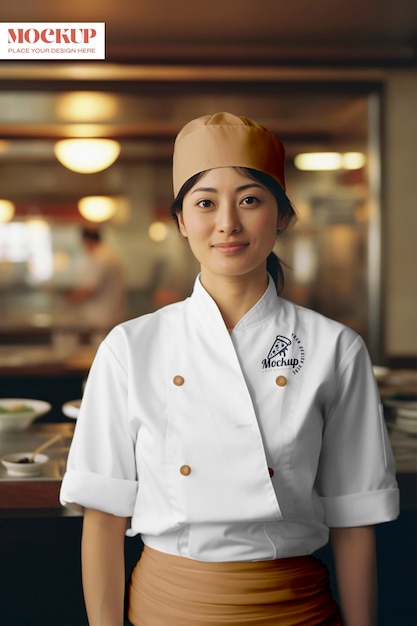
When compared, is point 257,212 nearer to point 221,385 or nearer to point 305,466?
point 221,385

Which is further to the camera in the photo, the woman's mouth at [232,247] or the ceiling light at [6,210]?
the ceiling light at [6,210]

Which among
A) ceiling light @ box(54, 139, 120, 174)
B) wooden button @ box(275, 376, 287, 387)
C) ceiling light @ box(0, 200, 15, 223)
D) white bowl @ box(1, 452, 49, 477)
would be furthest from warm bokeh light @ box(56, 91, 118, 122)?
wooden button @ box(275, 376, 287, 387)

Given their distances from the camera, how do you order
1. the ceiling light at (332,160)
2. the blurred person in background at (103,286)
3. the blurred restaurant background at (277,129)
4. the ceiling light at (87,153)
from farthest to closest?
1. the blurred person in background at (103,286)
2. the ceiling light at (332,160)
3. the ceiling light at (87,153)
4. the blurred restaurant background at (277,129)

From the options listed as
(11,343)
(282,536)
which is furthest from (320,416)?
(11,343)

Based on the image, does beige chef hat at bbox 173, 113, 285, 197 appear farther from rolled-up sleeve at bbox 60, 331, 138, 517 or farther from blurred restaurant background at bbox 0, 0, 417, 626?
blurred restaurant background at bbox 0, 0, 417, 626

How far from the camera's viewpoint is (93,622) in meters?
1.31

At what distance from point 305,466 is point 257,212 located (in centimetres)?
44

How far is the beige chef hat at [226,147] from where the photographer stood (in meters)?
1.27

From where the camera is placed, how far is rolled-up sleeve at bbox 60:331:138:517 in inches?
50.6

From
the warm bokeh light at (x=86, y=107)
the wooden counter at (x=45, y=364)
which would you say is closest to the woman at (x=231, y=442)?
the wooden counter at (x=45, y=364)

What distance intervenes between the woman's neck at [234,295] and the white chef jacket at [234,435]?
0.06 feet

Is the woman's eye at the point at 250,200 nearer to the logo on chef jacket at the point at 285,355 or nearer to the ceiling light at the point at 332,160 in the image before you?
the logo on chef jacket at the point at 285,355

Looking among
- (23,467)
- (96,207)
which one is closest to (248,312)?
(23,467)

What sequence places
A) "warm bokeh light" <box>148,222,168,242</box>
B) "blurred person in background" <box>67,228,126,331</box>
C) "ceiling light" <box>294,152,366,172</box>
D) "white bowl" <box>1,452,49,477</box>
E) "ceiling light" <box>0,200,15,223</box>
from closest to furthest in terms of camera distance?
"white bowl" <box>1,452,49,477</box>, "ceiling light" <box>294,152,366,172</box>, "blurred person in background" <box>67,228,126,331</box>, "ceiling light" <box>0,200,15,223</box>, "warm bokeh light" <box>148,222,168,242</box>
